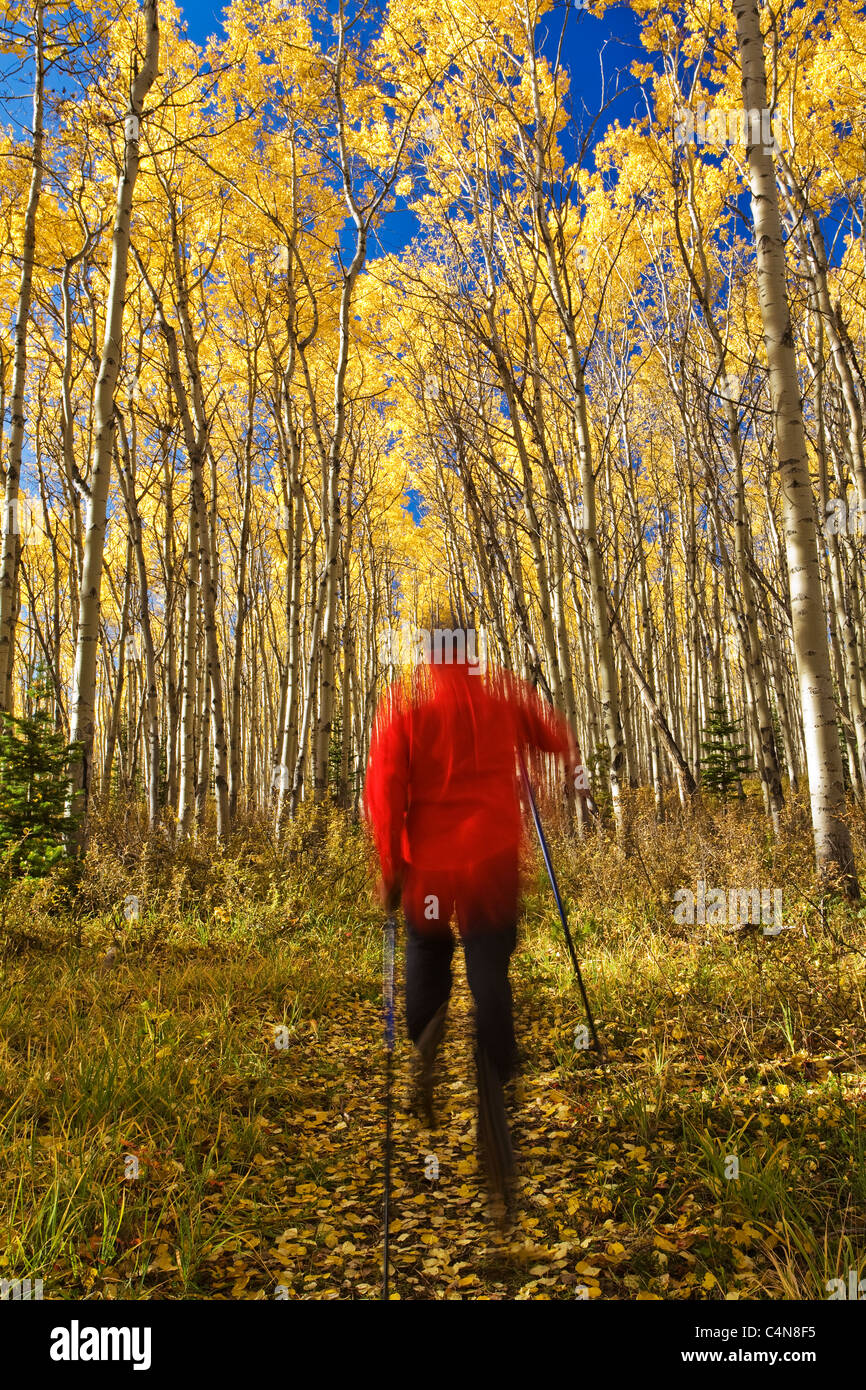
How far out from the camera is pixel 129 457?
9539 millimetres

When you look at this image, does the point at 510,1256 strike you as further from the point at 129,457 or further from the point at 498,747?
the point at 129,457

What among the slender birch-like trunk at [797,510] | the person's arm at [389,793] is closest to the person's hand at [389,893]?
the person's arm at [389,793]

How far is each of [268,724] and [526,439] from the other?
42.6 feet

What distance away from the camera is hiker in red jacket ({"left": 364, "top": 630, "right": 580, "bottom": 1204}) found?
222 cm

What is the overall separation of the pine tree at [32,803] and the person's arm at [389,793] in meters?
3.67

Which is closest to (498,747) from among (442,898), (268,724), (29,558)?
(442,898)

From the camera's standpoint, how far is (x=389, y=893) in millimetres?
2395

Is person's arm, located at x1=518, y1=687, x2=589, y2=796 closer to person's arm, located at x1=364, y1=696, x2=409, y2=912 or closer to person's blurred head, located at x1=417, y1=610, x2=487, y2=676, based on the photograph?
person's blurred head, located at x1=417, y1=610, x2=487, y2=676

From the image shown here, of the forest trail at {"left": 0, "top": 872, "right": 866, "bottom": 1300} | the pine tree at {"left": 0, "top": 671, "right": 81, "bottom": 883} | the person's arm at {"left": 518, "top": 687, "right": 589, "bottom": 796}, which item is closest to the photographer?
the forest trail at {"left": 0, "top": 872, "right": 866, "bottom": 1300}

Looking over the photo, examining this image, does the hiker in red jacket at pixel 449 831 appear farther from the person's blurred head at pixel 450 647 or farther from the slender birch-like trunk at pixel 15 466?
the slender birch-like trunk at pixel 15 466

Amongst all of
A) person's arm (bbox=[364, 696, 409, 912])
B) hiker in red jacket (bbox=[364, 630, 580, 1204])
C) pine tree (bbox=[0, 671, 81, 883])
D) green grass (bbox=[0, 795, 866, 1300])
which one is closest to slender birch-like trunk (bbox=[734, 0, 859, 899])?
green grass (bbox=[0, 795, 866, 1300])

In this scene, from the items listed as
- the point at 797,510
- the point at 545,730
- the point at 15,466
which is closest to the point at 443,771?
the point at 545,730

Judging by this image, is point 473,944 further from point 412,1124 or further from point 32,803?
point 32,803

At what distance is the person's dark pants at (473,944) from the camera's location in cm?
217
